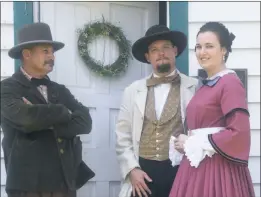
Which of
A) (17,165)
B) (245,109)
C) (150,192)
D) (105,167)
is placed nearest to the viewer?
(245,109)

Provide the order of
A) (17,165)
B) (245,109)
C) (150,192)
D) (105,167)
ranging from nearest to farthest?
(245,109), (17,165), (150,192), (105,167)

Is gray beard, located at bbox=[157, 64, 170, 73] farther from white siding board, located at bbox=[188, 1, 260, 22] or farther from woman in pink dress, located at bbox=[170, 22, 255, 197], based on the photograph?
white siding board, located at bbox=[188, 1, 260, 22]

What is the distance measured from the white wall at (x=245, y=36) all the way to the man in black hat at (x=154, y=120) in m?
0.57

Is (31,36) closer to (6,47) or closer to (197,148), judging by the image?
(6,47)

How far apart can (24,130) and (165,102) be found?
99 centimetres

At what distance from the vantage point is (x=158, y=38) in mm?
3959

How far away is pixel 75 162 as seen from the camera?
366cm

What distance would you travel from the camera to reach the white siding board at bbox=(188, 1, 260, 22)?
4.55m

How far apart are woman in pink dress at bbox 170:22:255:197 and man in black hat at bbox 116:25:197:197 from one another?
276mm

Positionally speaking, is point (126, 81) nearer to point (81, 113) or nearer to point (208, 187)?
point (81, 113)

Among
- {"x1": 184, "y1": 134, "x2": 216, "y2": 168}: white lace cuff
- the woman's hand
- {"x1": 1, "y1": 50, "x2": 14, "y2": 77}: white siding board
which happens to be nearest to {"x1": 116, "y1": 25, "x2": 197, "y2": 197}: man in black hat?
the woman's hand

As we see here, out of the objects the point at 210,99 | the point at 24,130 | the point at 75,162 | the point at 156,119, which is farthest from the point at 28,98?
the point at 210,99

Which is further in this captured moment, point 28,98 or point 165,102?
point 165,102

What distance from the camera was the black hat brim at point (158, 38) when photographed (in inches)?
155
